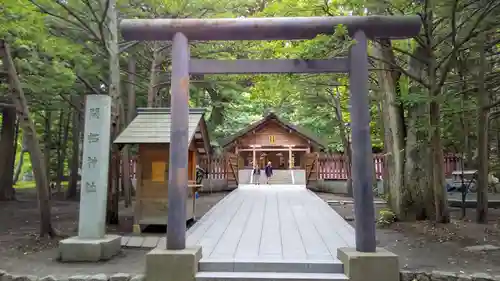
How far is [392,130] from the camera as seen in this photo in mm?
10859

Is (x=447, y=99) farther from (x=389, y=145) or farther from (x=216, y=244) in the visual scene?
(x=216, y=244)

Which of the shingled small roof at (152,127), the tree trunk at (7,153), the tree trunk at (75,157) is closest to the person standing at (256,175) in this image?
the tree trunk at (75,157)

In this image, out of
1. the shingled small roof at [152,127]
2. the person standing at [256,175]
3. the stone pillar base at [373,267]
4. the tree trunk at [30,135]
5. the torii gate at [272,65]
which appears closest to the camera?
the stone pillar base at [373,267]

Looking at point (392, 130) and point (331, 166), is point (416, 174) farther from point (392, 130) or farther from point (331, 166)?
point (331, 166)

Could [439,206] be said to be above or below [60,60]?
below

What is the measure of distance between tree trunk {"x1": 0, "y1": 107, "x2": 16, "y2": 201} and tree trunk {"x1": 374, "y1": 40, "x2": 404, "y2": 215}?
53.4 ft

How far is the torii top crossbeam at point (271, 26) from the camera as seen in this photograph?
5484 mm

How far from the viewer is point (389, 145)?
1115cm

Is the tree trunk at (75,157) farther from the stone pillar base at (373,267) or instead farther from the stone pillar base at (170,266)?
the stone pillar base at (373,267)

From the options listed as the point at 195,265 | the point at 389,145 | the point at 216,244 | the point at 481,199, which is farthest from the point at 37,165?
the point at 481,199

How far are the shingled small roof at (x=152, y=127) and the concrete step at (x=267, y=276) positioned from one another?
396 centimetres

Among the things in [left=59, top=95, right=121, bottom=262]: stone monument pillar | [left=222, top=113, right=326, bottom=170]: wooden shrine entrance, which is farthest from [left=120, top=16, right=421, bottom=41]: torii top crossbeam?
[left=222, top=113, right=326, bottom=170]: wooden shrine entrance

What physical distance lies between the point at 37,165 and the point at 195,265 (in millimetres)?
5013

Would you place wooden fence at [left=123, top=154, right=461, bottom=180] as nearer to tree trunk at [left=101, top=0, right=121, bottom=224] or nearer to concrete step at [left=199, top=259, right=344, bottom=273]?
tree trunk at [left=101, top=0, right=121, bottom=224]
